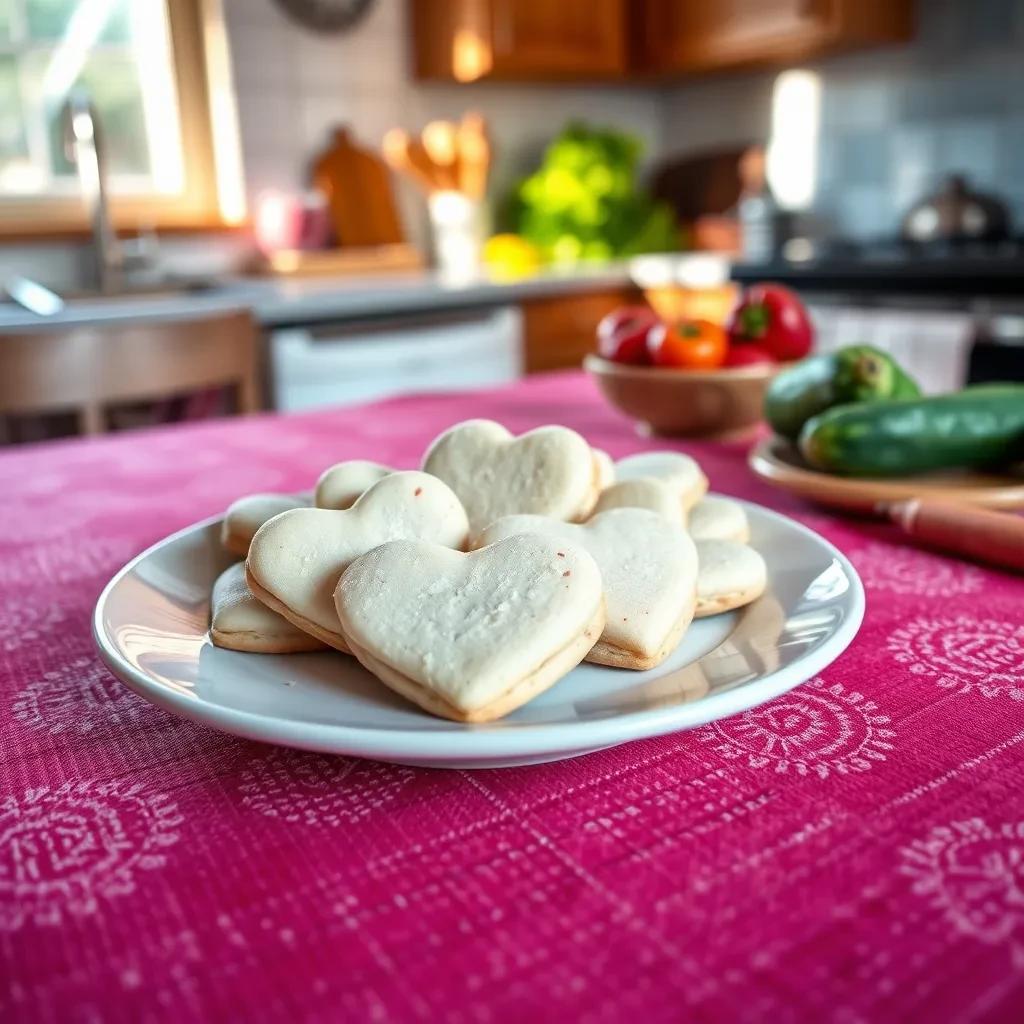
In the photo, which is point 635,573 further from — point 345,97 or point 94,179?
point 345,97

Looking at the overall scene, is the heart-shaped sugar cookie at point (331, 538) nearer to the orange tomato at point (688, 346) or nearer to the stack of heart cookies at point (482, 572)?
the stack of heart cookies at point (482, 572)

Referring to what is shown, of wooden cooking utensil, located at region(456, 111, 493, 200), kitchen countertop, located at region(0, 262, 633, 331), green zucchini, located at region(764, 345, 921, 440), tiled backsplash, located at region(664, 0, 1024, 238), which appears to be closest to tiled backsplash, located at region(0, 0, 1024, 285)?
tiled backsplash, located at region(664, 0, 1024, 238)

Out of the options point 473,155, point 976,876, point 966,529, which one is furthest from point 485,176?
point 976,876

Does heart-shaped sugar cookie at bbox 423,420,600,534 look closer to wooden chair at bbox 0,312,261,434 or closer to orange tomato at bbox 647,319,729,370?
orange tomato at bbox 647,319,729,370

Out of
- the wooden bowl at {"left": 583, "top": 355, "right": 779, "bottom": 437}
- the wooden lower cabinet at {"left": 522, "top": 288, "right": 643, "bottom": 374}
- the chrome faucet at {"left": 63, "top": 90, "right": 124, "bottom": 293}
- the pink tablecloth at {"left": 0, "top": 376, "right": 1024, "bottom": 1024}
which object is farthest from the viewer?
the wooden lower cabinet at {"left": 522, "top": 288, "right": 643, "bottom": 374}

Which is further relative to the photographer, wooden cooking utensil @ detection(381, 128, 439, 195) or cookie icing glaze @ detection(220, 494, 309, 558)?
wooden cooking utensil @ detection(381, 128, 439, 195)
